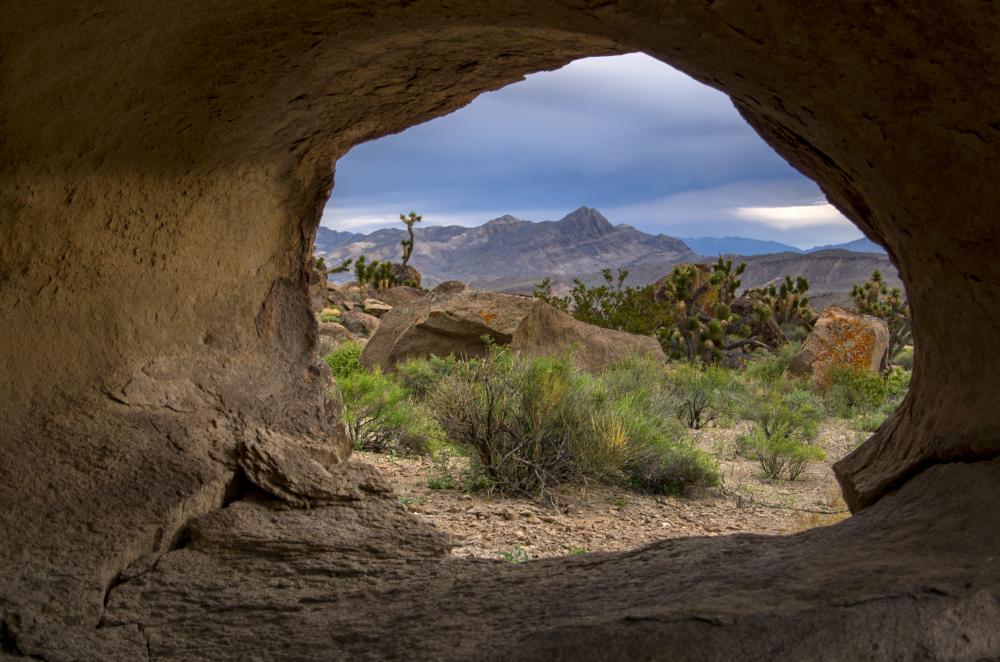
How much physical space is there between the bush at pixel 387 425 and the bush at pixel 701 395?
420cm

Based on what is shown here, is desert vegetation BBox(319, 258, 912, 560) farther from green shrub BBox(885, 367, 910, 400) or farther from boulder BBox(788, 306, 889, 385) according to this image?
boulder BBox(788, 306, 889, 385)

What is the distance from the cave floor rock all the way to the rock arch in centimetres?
1

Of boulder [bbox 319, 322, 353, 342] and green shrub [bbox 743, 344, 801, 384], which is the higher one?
green shrub [bbox 743, 344, 801, 384]

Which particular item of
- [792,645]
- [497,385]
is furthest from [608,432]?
[792,645]

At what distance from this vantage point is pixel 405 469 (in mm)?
7355

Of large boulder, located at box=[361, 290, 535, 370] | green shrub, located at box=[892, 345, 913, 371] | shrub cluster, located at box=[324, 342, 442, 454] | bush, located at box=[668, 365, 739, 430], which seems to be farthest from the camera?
green shrub, located at box=[892, 345, 913, 371]

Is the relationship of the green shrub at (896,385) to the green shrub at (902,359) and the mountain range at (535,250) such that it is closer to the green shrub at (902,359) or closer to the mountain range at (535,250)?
the green shrub at (902,359)

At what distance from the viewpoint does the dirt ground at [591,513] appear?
5.37 meters

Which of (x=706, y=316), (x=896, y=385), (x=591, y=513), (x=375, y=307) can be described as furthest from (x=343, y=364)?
(x=375, y=307)

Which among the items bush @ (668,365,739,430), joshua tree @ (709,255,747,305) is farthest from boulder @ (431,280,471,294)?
joshua tree @ (709,255,747,305)

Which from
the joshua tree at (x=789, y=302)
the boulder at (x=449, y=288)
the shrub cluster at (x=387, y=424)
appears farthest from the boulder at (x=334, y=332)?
the joshua tree at (x=789, y=302)

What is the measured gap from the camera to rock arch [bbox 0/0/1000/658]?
2.08 m

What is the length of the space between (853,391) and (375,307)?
665 inches

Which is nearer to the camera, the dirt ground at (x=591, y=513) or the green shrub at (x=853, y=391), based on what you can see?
the dirt ground at (x=591, y=513)
